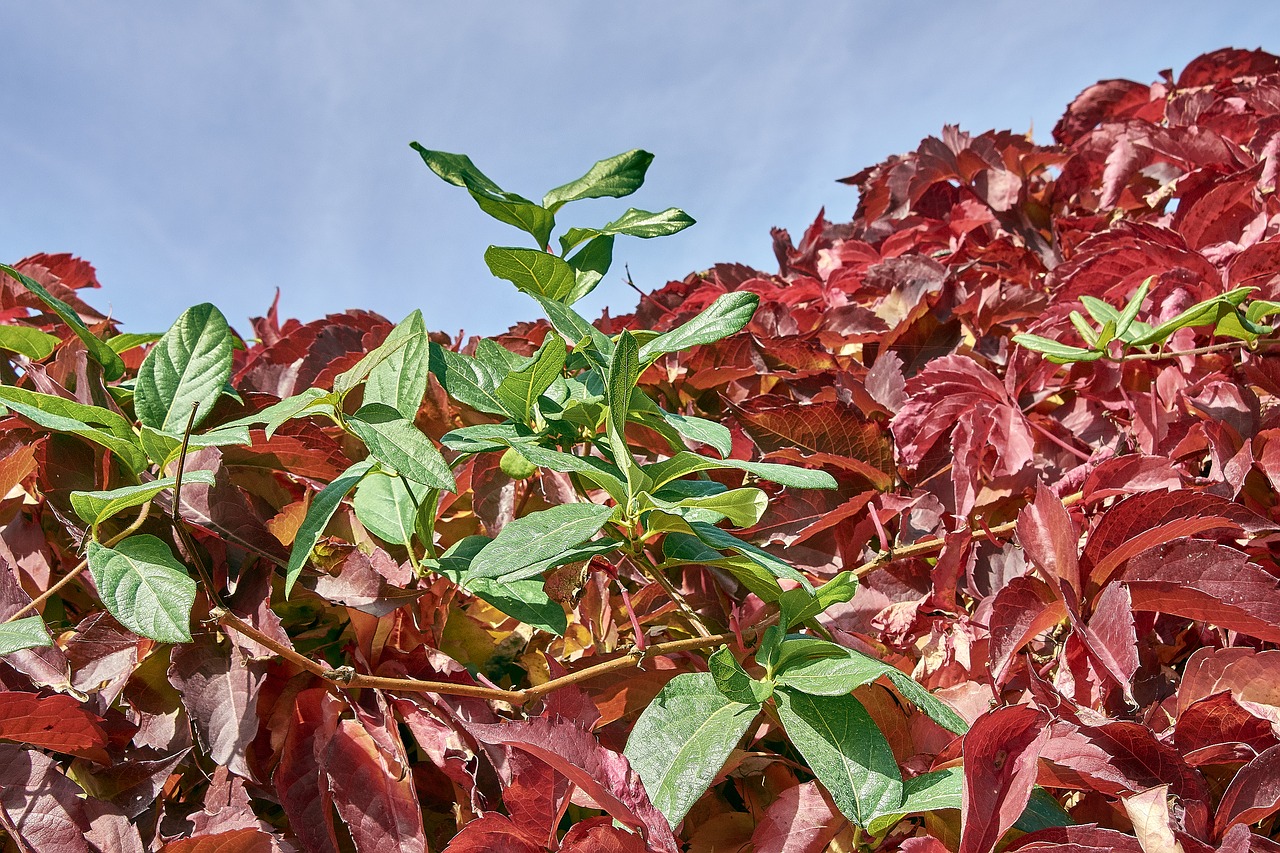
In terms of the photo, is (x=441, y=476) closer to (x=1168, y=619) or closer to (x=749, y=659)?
(x=749, y=659)

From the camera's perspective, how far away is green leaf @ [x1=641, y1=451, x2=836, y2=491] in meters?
0.62

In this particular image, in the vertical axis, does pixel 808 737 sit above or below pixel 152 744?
below

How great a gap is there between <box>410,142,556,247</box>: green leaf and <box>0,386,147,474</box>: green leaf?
1.16ft

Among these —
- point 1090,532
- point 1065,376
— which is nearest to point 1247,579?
point 1090,532

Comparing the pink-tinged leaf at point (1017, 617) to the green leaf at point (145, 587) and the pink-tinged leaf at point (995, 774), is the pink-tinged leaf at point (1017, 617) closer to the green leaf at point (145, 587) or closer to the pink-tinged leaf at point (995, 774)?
the pink-tinged leaf at point (995, 774)

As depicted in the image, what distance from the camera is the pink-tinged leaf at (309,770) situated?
2.30 ft

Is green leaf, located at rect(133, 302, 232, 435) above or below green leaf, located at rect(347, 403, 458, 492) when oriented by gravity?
above

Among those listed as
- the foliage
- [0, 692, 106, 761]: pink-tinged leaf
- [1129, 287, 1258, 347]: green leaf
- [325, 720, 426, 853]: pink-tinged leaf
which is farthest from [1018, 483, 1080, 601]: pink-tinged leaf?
[0, 692, 106, 761]: pink-tinged leaf

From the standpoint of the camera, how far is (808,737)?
2.01 feet

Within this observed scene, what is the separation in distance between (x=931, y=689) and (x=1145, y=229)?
0.88 m

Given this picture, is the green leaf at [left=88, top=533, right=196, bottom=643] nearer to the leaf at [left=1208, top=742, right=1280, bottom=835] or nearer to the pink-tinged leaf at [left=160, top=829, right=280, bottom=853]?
the pink-tinged leaf at [left=160, top=829, right=280, bottom=853]

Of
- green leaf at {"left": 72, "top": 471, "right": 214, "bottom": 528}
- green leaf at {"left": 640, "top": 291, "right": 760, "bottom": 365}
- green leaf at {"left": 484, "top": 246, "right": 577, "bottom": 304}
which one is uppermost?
green leaf at {"left": 484, "top": 246, "right": 577, "bottom": 304}

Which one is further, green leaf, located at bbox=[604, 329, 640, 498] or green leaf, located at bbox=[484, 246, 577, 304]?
green leaf, located at bbox=[484, 246, 577, 304]

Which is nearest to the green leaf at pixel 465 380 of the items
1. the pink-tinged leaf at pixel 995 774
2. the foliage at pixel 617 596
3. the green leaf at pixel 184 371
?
the foliage at pixel 617 596
